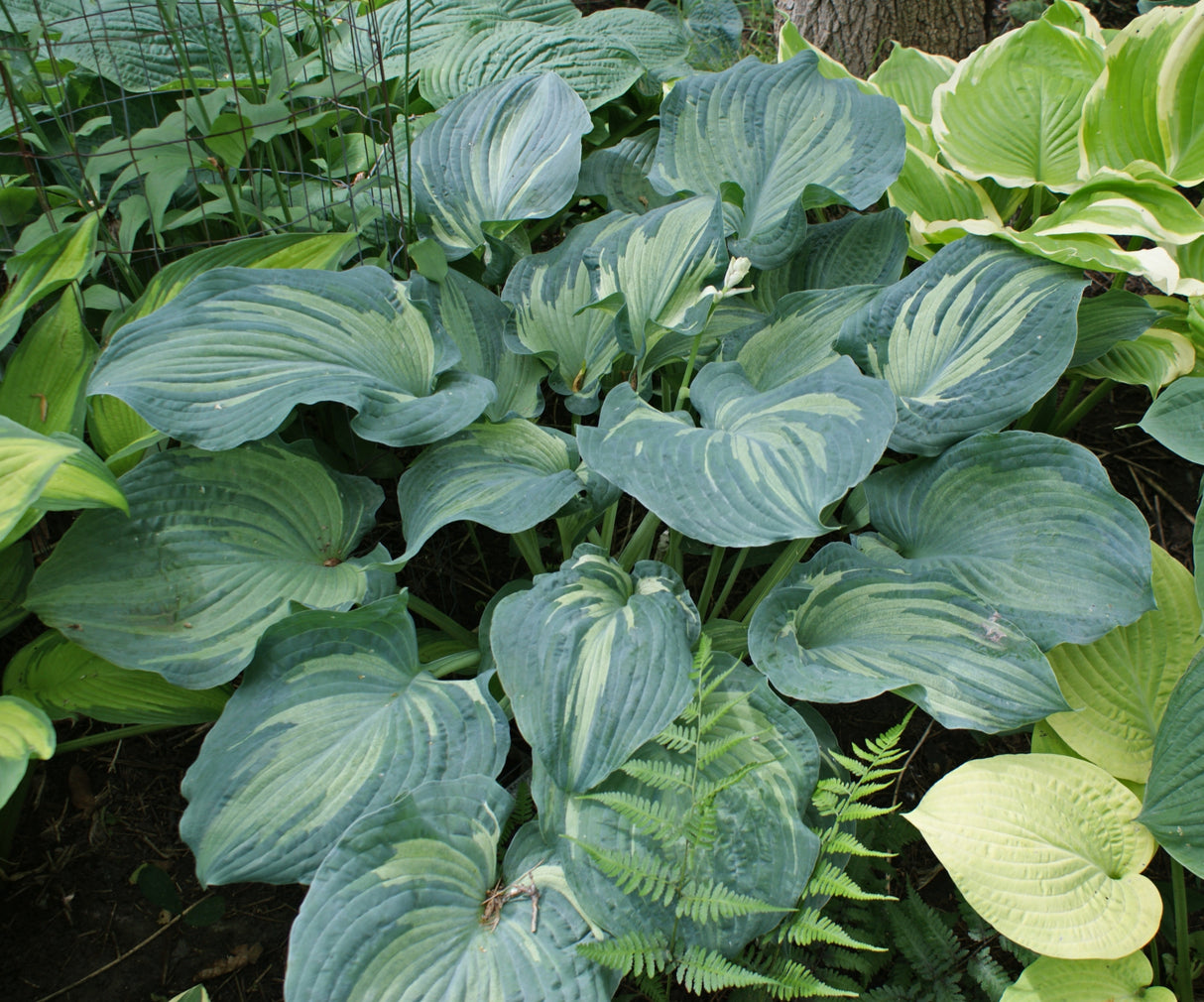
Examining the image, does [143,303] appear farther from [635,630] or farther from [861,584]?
[861,584]

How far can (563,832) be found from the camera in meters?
1.16

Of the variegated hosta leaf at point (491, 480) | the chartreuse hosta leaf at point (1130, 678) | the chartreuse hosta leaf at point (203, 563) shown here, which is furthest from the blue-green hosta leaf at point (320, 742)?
the chartreuse hosta leaf at point (1130, 678)

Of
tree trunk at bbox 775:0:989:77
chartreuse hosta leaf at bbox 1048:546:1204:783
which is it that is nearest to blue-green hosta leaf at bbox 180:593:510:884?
chartreuse hosta leaf at bbox 1048:546:1204:783

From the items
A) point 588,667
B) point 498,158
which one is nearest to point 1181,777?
point 588,667

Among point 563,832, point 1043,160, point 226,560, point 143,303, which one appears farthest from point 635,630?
point 1043,160

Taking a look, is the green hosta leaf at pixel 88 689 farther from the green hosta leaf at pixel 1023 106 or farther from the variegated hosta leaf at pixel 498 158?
the green hosta leaf at pixel 1023 106

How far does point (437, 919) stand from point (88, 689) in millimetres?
654

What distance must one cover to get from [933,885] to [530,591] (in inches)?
33.1

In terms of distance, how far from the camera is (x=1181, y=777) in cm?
118

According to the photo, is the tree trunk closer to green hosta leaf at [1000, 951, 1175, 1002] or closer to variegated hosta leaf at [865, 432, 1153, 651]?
variegated hosta leaf at [865, 432, 1153, 651]

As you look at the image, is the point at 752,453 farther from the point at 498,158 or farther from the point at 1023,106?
the point at 1023,106

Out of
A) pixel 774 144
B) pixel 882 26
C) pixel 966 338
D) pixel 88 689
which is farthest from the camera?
pixel 882 26

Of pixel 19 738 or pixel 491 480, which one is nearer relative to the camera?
pixel 19 738

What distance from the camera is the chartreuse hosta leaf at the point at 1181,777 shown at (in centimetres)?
115
